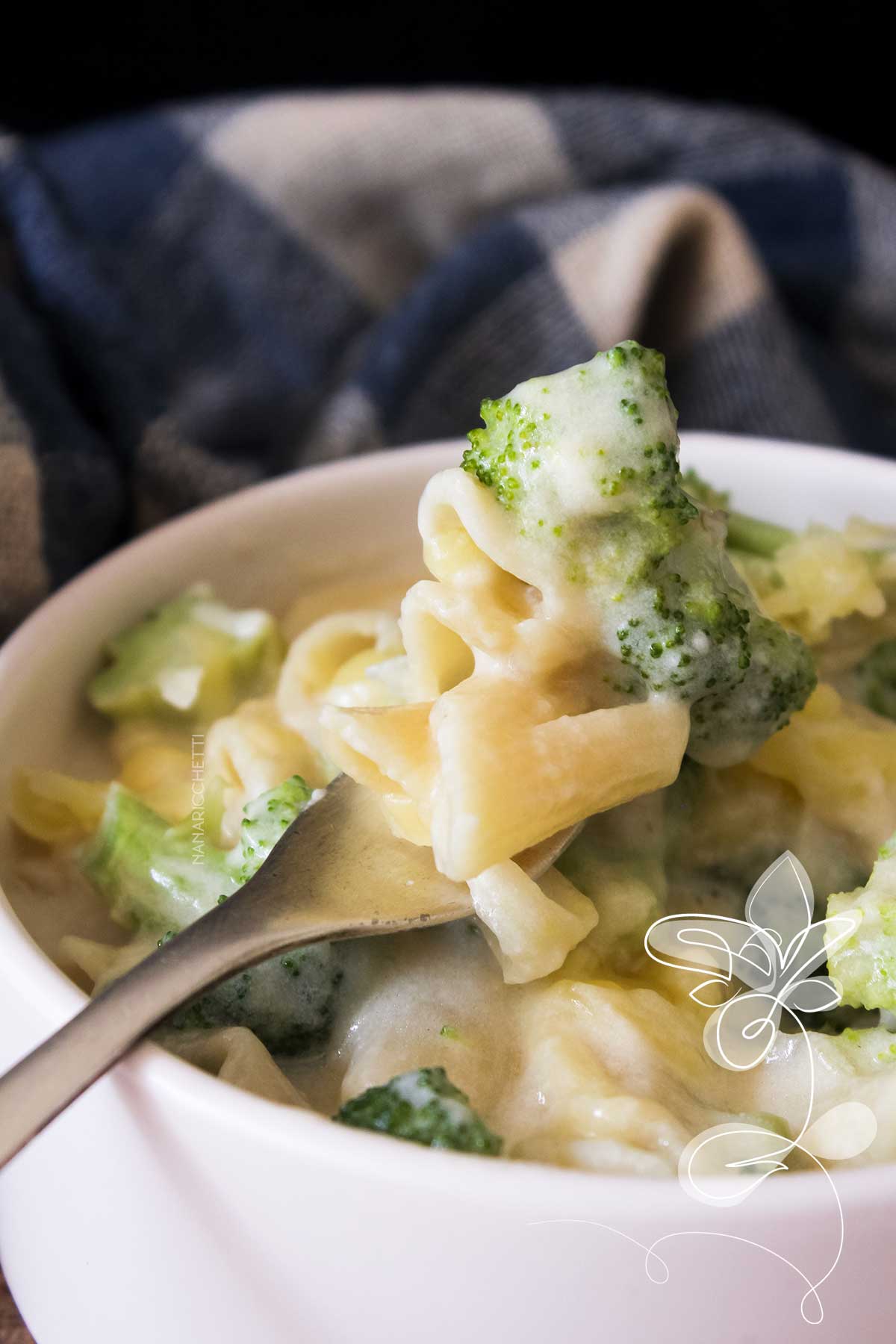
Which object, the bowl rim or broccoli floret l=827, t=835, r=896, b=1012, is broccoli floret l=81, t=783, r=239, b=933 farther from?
broccoli floret l=827, t=835, r=896, b=1012

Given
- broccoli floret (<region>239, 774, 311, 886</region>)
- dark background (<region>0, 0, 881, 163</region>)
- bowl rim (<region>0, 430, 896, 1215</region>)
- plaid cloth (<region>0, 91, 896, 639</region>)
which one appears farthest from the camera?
dark background (<region>0, 0, 881, 163</region>)

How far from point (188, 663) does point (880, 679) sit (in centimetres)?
86

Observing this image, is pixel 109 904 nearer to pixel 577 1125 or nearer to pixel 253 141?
pixel 577 1125

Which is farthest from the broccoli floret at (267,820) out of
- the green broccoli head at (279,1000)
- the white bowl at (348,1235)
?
the white bowl at (348,1235)

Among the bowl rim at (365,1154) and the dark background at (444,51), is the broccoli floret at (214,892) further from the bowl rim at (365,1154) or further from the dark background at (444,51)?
the dark background at (444,51)

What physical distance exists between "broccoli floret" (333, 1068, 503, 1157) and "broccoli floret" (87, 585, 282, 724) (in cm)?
77

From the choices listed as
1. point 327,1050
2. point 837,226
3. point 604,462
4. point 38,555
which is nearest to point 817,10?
point 837,226

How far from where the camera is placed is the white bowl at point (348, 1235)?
1.01 meters

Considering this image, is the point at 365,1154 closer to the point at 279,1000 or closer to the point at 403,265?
the point at 279,1000

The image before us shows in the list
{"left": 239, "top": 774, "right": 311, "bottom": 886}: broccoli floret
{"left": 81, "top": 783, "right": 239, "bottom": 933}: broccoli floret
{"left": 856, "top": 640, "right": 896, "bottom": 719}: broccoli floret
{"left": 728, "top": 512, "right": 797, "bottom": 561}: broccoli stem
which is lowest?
{"left": 856, "top": 640, "right": 896, "bottom": 719}: broccoli floret

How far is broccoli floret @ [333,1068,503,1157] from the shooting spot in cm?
110

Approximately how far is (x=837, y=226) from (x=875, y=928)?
199 cm

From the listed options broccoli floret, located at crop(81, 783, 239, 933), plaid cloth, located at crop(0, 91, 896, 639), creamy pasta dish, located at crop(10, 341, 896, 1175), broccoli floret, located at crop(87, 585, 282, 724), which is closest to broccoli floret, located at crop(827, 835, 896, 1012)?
creamy pasta dish, located at crop(10, 341, 896, 1175)

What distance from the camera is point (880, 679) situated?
5.60 feet
